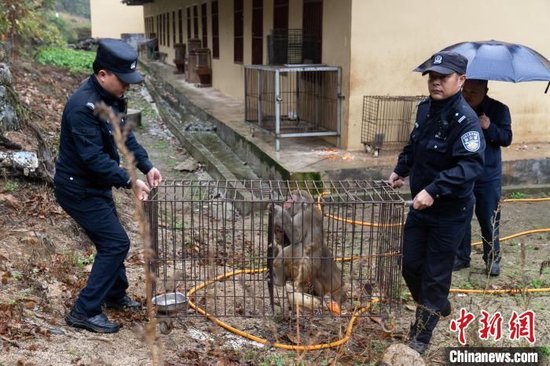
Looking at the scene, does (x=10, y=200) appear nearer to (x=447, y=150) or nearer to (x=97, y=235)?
(x=97, y=235)

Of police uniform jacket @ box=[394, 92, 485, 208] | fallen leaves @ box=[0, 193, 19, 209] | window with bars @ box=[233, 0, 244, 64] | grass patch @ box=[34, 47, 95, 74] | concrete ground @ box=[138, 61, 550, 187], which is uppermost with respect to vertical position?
window with bars @ box=[233, 0, 244, 64]

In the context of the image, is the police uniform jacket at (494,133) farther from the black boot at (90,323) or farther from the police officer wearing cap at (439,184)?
the black boot at (90,323)

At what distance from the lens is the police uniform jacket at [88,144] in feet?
11.0

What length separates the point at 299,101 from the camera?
9336 millimetres

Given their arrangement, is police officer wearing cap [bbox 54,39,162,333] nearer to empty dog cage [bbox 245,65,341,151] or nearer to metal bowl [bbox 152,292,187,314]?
metal bowl [bbox 152,292,187,314]

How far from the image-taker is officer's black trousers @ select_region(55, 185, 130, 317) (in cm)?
355

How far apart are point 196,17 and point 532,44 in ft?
42.6

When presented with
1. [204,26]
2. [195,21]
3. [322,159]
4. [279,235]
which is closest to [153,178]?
[279,235]

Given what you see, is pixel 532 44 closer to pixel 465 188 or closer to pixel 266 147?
pixel 266 147

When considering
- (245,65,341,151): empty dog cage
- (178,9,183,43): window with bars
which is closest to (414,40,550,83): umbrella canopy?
(245,65,341,151): empty dog cage

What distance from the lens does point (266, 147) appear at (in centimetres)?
826

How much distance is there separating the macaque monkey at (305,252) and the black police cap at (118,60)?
1236 millimetres

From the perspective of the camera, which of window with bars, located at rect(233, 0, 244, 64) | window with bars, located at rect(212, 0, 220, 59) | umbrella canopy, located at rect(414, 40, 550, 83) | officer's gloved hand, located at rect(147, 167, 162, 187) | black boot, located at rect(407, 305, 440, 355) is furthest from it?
window with bars, located at rect(212, 0, 220, 59)
